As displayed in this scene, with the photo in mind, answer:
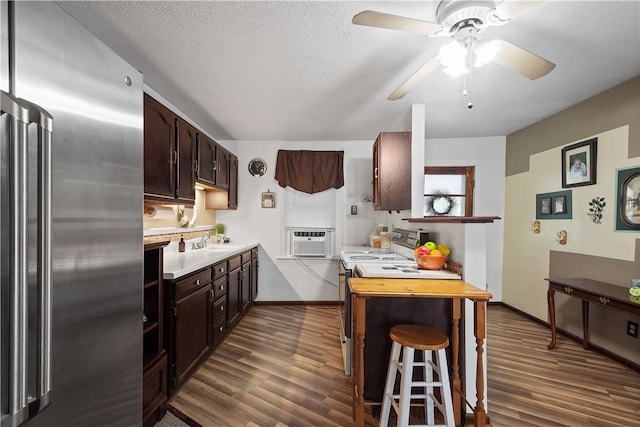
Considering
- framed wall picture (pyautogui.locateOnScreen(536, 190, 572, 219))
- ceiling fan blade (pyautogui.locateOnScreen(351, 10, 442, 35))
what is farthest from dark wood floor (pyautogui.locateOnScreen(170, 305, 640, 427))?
ceiling fan blade (pyautogui.locateOnScreen(351, 10, 442, 35))

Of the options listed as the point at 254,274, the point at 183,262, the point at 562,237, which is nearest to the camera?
the point at 183,262

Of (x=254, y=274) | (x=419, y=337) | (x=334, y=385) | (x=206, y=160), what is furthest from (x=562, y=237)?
(x=206, y=160)

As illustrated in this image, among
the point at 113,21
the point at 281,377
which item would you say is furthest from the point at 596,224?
the point at 113,21

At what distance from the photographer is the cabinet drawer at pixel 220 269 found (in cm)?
245

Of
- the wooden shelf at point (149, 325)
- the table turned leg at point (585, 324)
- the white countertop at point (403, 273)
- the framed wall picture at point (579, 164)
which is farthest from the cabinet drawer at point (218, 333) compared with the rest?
the framed wall picture at point (579, 164)

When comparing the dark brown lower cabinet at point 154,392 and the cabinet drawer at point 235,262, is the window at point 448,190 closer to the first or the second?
the cabinet drawer at point 235,262

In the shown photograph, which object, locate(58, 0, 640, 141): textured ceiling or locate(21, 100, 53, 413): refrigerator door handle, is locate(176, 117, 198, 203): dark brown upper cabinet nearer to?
locate(58, 0, 640, 141): textured ceiling

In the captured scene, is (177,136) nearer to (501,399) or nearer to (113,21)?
(113,21)

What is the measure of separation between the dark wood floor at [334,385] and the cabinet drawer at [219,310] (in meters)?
0.30

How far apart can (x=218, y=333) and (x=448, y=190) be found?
357 centimetres

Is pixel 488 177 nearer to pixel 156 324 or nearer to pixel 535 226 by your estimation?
pixel 535 226

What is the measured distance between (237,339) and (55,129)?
2.58 metres

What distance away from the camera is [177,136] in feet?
7.38

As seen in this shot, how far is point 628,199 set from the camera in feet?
7.61
